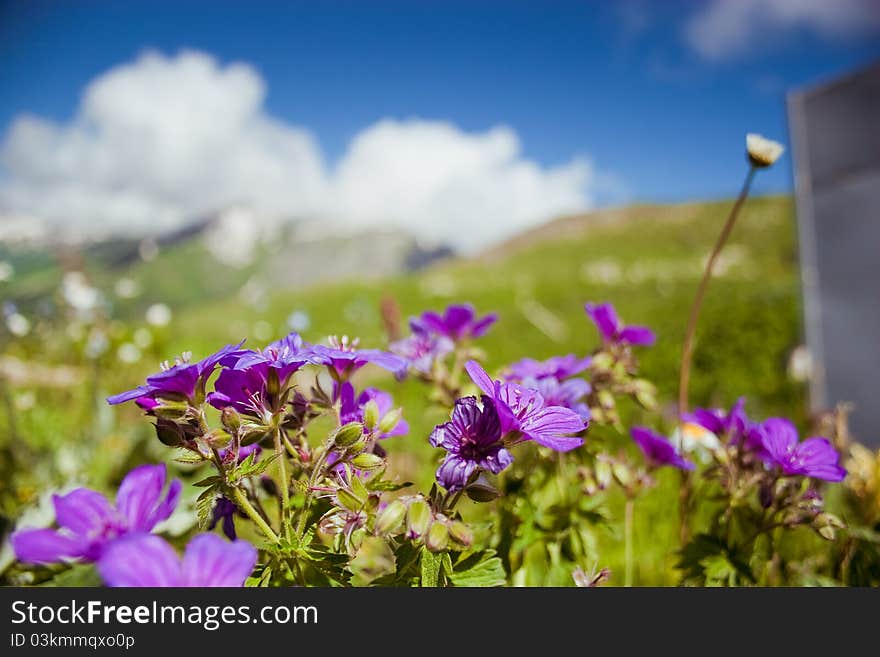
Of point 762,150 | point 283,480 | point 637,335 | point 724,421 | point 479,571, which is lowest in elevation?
point 479,571

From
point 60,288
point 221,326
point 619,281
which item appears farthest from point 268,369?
point 619,281

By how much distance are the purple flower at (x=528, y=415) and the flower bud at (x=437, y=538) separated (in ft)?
0.40

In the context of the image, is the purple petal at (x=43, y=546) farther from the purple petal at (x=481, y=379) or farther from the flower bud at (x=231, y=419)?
the purple petal at (x=481, y=379)

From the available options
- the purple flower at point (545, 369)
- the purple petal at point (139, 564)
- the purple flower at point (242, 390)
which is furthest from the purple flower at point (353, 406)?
the purple petal at point (139, 564)

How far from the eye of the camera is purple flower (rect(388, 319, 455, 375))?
108 centimetres

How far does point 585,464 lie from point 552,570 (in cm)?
17

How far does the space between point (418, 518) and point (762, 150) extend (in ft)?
2.50

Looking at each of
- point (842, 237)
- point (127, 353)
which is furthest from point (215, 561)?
point (127, 353)

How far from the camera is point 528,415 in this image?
0.72m

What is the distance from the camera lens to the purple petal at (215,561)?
56 cm

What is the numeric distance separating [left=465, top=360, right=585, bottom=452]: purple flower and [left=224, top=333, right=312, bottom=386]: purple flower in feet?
0.61

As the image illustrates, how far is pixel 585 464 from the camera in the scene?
3.46ft

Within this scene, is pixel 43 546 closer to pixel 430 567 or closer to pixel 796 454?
pixel 430 567

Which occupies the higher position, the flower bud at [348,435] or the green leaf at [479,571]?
the flower bud at [348,435]
